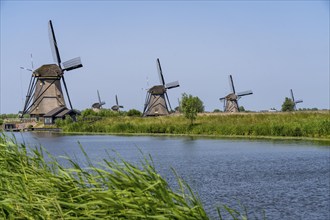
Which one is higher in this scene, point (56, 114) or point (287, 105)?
point (56, 114)

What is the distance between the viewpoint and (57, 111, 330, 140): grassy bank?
37.9m

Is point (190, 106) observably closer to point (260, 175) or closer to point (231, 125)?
point (231, 125)

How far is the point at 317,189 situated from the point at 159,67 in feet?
205

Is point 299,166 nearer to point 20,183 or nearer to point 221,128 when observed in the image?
Result: point 20,183

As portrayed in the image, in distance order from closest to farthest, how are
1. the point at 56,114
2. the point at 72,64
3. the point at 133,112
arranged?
1. the point at 72,64
2. the point at 56,114
3. the point at 133,112

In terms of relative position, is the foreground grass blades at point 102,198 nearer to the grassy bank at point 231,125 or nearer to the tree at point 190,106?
Result: the grassy bank at point 231,125

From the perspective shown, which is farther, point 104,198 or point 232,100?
point 232,100

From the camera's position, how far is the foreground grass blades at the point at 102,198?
13.5ft

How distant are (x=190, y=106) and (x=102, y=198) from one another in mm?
45971

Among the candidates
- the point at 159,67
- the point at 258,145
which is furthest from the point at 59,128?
the point at 258,145

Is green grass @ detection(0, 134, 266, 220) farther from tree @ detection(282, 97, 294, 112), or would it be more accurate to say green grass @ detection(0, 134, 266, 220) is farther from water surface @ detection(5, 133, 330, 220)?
tree @ detection(282, 97, 294, 112)

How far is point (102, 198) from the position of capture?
13.9 ft

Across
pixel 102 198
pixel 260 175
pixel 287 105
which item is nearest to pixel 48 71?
pixel 287 105

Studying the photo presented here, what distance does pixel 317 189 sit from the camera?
16219mm
